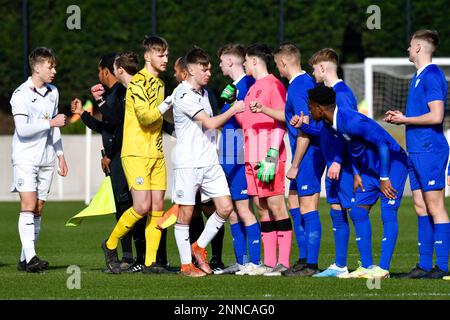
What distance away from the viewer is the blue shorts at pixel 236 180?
1170cm

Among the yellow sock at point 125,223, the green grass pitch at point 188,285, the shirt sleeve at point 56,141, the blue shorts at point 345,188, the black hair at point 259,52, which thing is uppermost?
the black hair at point 259,52

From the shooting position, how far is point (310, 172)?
11305 mm

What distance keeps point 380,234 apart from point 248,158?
5856mm

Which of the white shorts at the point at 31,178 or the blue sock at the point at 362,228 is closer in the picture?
the blue sock at the point at 362,228

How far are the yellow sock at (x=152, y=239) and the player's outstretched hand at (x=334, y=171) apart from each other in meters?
1.84

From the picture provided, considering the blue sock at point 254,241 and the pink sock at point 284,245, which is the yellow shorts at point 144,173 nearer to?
the blue sock at point 254,241

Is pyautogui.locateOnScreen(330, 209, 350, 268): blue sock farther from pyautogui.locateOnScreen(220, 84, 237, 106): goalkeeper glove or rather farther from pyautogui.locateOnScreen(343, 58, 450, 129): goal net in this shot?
pyautogui.locateOnScreen(343, 58, 450, 129): goal net

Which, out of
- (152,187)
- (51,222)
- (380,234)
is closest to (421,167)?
(152,187)

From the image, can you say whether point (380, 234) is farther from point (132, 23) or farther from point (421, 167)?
point (132, 23)

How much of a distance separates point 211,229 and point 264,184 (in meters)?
0.65

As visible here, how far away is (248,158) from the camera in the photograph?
11.6 metres

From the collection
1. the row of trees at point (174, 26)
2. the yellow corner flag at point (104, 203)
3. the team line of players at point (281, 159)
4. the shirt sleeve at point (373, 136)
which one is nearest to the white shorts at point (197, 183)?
the team line of players at point (281, 159)

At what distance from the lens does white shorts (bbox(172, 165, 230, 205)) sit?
11.2 meters

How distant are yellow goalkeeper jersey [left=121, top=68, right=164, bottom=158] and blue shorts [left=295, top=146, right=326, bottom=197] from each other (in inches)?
54.5
